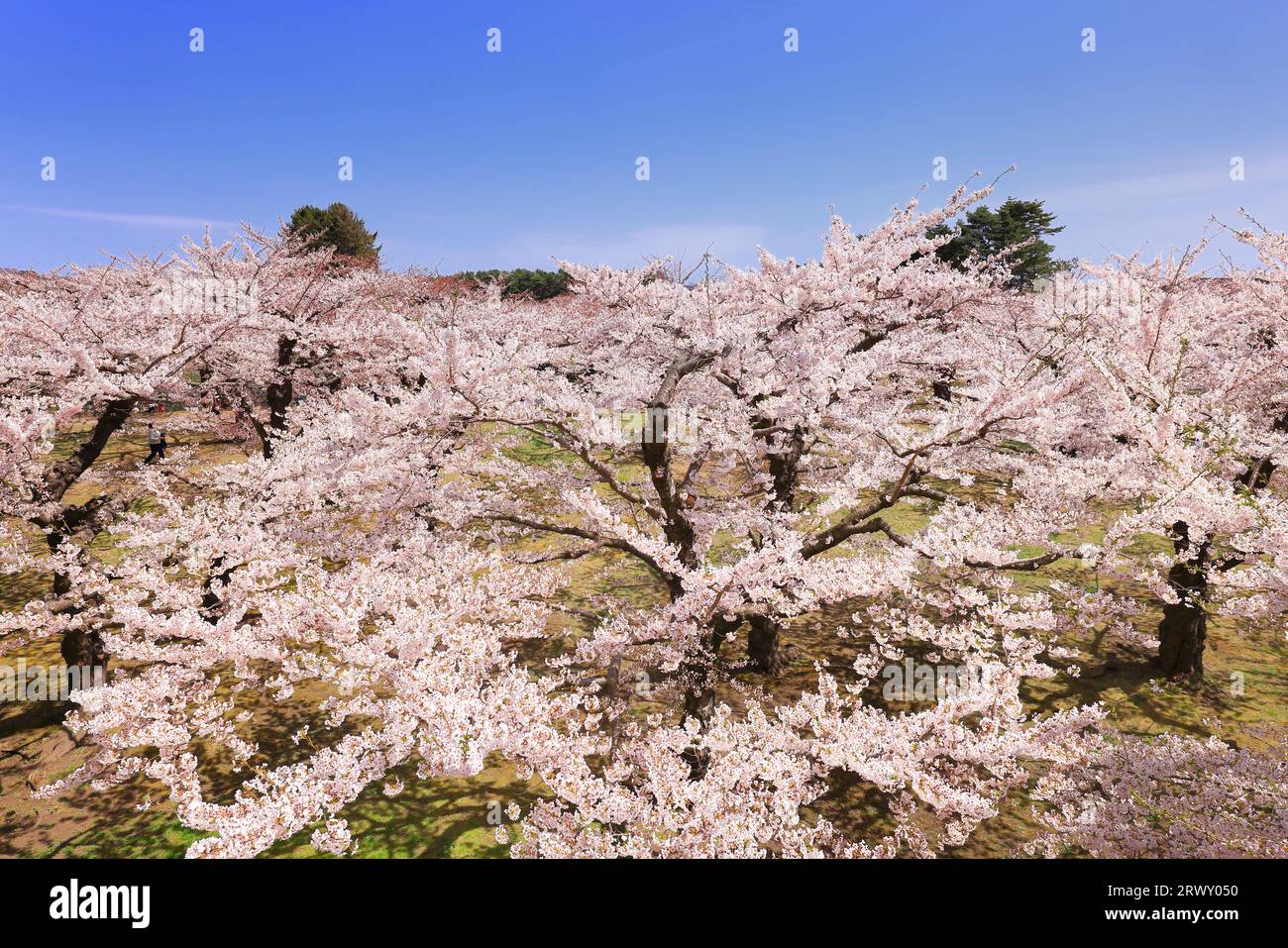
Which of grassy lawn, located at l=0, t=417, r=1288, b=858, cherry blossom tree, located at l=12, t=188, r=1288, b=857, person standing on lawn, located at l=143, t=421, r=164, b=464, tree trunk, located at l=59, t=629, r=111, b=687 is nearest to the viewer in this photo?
cherry blossom tree, located at l=12, t=188, r=1288, b=857

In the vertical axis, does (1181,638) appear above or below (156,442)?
below

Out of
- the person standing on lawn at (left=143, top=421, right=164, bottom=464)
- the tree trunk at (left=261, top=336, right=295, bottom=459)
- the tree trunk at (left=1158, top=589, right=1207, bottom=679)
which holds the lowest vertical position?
the tree trunk at (left=1158, top=589, right=1207, bottom=679)

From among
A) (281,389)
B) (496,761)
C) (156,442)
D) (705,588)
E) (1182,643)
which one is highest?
(281,389)

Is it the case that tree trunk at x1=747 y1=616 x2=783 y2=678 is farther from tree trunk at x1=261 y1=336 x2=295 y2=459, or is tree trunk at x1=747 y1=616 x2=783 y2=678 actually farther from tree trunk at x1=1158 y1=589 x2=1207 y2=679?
tree trunk at x1=261 y1=336 x2=295 y2=459

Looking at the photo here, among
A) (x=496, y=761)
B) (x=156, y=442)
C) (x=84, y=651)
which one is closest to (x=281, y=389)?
(x=156, y=442)

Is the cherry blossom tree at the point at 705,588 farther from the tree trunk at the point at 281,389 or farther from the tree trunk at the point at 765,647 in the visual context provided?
the tree trunk at the point at 281,389

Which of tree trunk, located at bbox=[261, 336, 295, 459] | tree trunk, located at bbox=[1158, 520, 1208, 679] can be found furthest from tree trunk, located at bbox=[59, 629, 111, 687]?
tree trunk, located at bbox=[1158, 520, 1208, 679]

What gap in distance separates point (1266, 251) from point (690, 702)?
39.8ft

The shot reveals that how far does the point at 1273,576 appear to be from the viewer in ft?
16.2

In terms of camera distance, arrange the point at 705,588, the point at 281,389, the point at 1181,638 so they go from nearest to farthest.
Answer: the point at 705,588, the point at 1181,638, the point at 281,389

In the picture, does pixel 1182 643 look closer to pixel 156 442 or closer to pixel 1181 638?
pixel 1181 638

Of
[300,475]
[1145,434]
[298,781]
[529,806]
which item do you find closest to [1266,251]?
[1145,434]
